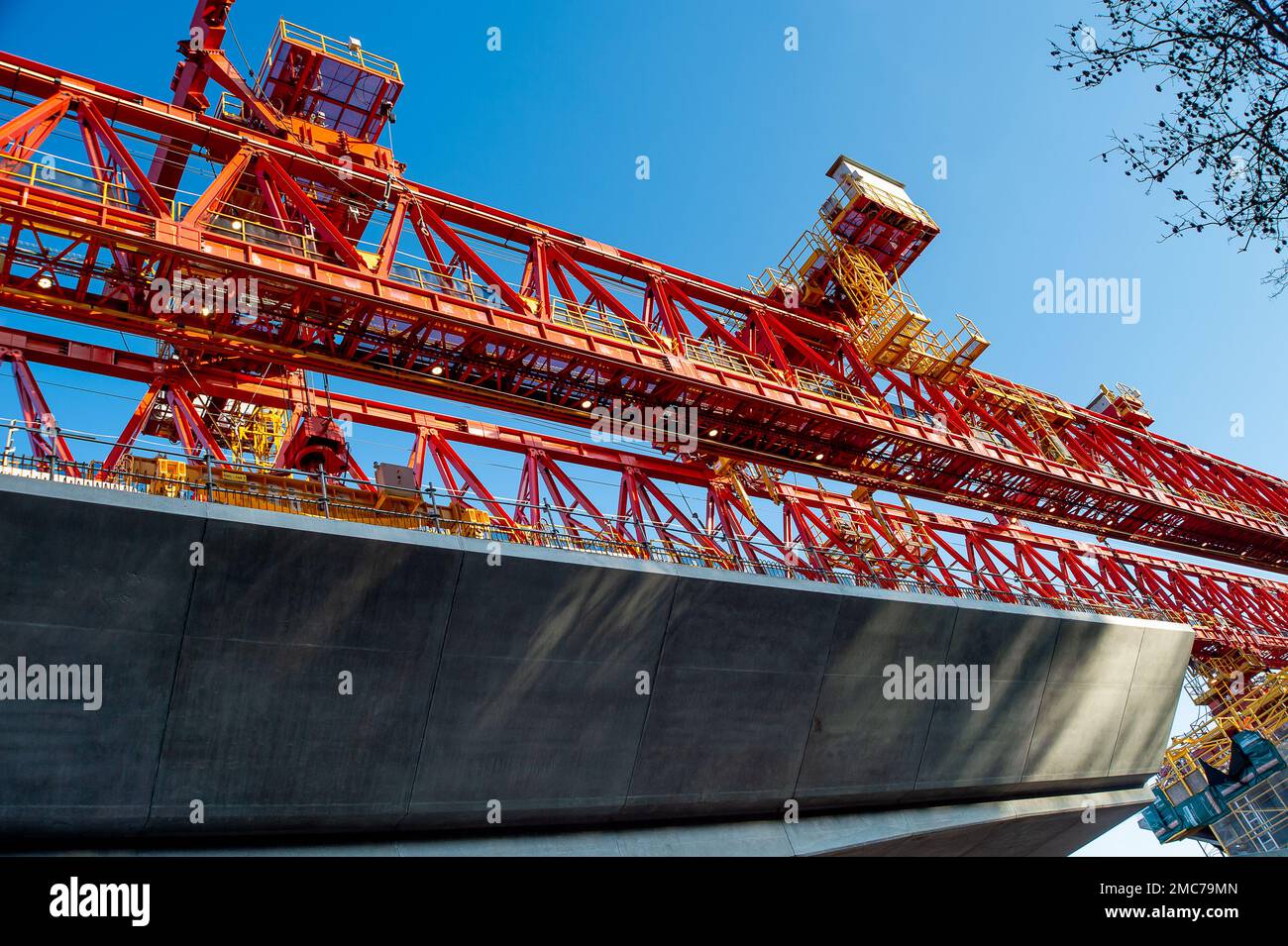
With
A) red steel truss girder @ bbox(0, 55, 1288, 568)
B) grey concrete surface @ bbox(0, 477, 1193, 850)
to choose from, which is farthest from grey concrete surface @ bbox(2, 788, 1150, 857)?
red steel truss girder @ bbox(0, 55, 1288, 568)

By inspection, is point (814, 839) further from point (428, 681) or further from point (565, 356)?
point (565, 356)

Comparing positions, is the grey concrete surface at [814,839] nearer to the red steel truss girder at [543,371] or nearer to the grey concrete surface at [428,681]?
the grey concrete surface at [428,681]

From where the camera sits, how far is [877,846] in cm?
1912

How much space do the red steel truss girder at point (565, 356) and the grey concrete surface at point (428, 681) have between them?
4744 mm

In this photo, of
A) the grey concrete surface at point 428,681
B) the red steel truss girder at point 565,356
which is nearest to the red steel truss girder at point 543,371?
the red steel truss girder at point 565,356

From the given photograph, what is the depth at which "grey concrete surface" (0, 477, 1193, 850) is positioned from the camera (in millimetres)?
11156

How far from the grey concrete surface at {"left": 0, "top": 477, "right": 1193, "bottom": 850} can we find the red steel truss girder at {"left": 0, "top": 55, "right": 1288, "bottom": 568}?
4.74 meters

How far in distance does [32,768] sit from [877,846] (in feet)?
48.7

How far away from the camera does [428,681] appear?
531 inches

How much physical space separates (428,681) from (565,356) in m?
6.76

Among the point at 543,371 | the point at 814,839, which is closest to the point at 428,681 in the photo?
the point at 543,371

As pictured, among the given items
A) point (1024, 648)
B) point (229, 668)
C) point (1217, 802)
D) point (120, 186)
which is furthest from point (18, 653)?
point (1217, 802)

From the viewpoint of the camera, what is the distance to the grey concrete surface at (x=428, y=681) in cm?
1116
